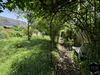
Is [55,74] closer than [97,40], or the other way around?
[97,40]

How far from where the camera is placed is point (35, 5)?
1.59 m

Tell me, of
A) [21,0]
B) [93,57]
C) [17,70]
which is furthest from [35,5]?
[17,70]

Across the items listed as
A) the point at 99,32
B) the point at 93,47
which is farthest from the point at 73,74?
the point at 99,32

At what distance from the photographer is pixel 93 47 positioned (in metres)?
2.36

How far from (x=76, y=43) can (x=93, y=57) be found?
4651 millimetres

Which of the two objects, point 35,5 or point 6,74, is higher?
point 35,5

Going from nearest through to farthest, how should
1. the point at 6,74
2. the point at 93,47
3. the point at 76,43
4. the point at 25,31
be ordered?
1. the point at 93,47
2. the point at 6,74
3. the point at 76,43
4. the point at 25,31

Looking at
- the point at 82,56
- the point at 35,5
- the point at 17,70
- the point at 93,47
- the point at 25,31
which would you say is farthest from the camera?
the point at 25,31

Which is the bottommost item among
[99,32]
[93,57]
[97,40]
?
[93,57]

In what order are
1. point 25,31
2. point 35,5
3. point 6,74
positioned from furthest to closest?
point 25,31 → point 6,74 → point 35,5

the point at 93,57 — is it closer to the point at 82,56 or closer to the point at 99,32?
the point at 99,32

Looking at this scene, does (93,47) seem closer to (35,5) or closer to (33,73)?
(35,5)

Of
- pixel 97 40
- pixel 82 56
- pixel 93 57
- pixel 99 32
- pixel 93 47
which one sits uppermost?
pixel 99 32

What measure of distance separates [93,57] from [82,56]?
114cm
